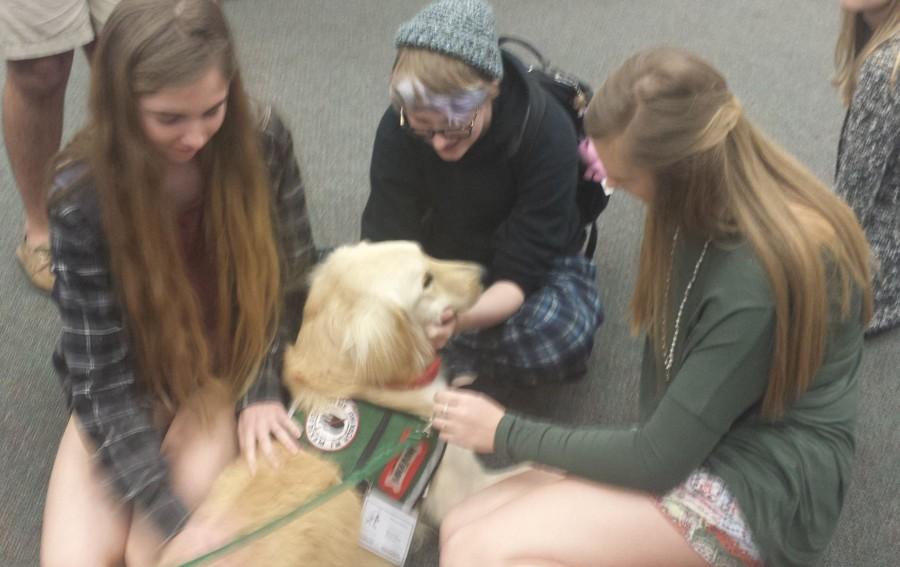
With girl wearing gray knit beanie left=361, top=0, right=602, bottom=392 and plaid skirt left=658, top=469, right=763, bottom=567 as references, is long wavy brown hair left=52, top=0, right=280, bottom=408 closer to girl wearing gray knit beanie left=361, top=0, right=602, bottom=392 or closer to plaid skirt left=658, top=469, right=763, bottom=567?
girl wearing gray knit beanie left=361, top=0, right=602, bottom=392

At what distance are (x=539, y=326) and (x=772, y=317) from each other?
26.6 inches

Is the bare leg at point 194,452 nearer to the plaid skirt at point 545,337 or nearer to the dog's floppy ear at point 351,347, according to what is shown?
the dog's floppy ear at point 351,347

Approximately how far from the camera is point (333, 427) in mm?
1250

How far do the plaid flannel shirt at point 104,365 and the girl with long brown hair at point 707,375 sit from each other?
469mm

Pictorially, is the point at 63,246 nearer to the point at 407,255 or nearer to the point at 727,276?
the point at 407,255

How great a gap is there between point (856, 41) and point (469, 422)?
1.32m

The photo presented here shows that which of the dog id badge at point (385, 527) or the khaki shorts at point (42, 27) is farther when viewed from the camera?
the khaki shorts at point (42, 27)

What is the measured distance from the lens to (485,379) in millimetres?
1783

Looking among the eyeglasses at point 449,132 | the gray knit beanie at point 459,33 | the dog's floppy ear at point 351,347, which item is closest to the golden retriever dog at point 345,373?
the dog's floppy ear at point 351,347

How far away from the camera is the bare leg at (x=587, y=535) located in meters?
1.14

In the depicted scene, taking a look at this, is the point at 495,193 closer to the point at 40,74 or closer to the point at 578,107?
the point at 578,107

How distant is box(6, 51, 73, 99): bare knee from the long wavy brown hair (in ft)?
2.28

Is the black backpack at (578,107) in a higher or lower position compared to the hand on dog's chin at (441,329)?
higher

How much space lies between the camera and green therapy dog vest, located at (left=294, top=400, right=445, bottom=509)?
124cm
